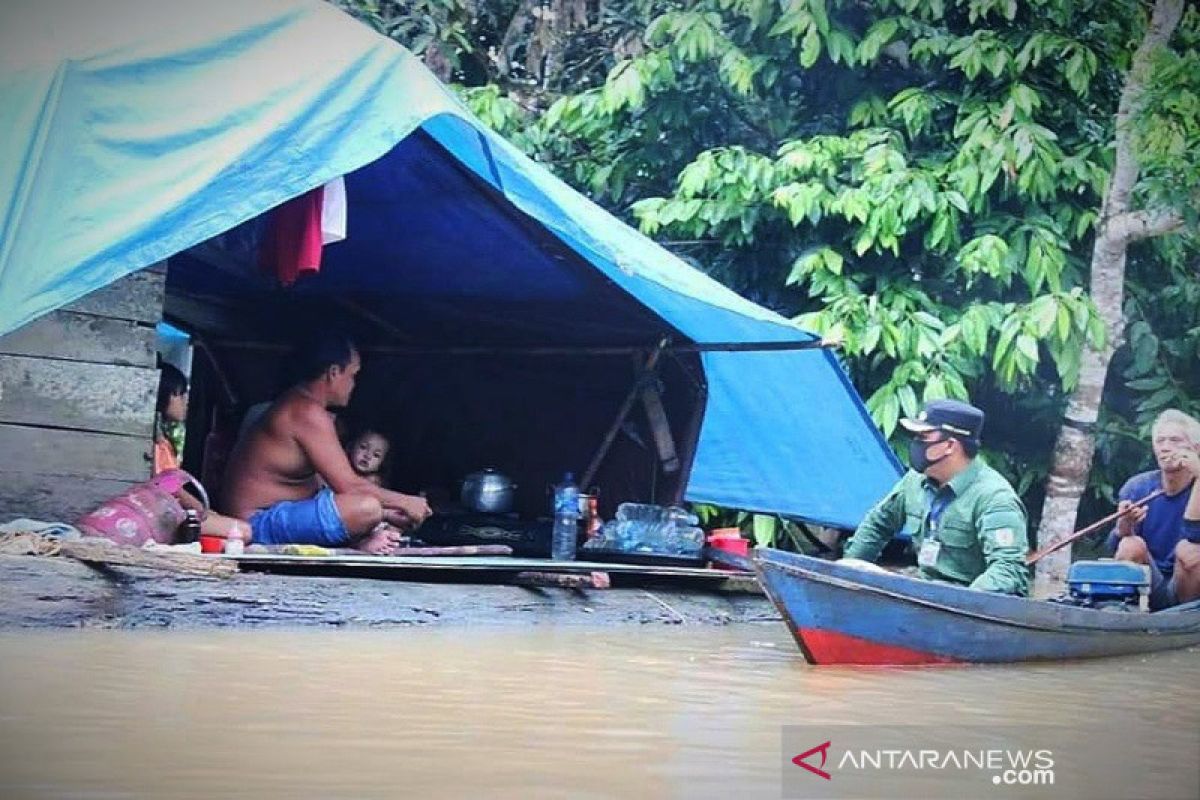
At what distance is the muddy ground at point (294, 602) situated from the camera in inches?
192

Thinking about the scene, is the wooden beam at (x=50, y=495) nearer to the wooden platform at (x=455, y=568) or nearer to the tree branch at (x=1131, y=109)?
the wooden platform at (x=455, y=568)

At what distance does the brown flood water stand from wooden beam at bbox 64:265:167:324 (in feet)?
4.79

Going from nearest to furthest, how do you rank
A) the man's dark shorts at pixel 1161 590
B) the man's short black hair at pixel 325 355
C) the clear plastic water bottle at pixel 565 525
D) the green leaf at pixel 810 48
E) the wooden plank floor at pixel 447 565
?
the wooden plank floor at pixel 447 565
the man's short black hair at pixel 325 355
the clear plastic water bottle at pixel 565 525
the man's dark shorts at pixel 1161 590
the green leaf at pixel 810 48

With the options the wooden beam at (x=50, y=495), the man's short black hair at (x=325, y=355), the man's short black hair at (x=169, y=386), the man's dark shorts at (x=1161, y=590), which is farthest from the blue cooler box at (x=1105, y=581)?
the man's short black hair at (x=169, y=386)

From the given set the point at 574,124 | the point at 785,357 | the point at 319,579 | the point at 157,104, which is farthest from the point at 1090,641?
the point at 574,124

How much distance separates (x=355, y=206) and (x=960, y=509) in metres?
3.05

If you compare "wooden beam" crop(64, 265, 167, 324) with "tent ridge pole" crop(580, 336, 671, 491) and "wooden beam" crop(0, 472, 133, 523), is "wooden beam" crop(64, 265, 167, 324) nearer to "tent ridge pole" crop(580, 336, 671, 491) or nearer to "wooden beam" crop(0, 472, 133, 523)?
"wooden beam" crop(0, 472, 133, 523)

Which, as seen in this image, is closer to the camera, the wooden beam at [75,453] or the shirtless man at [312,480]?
the wooden beam at [75,453]

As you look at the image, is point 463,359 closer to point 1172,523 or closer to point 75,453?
point 75,453

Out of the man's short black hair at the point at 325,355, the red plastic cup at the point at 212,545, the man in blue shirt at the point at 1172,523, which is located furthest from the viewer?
the man in blue shirt at the point at 1172,523

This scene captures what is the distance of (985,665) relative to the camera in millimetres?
5734

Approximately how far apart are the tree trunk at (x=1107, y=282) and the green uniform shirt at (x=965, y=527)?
289 cm

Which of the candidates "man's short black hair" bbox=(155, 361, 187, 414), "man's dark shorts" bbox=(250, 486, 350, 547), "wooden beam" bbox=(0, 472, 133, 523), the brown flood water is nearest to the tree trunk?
the brown flood water

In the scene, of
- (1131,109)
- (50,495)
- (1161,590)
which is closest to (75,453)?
(50,495)
